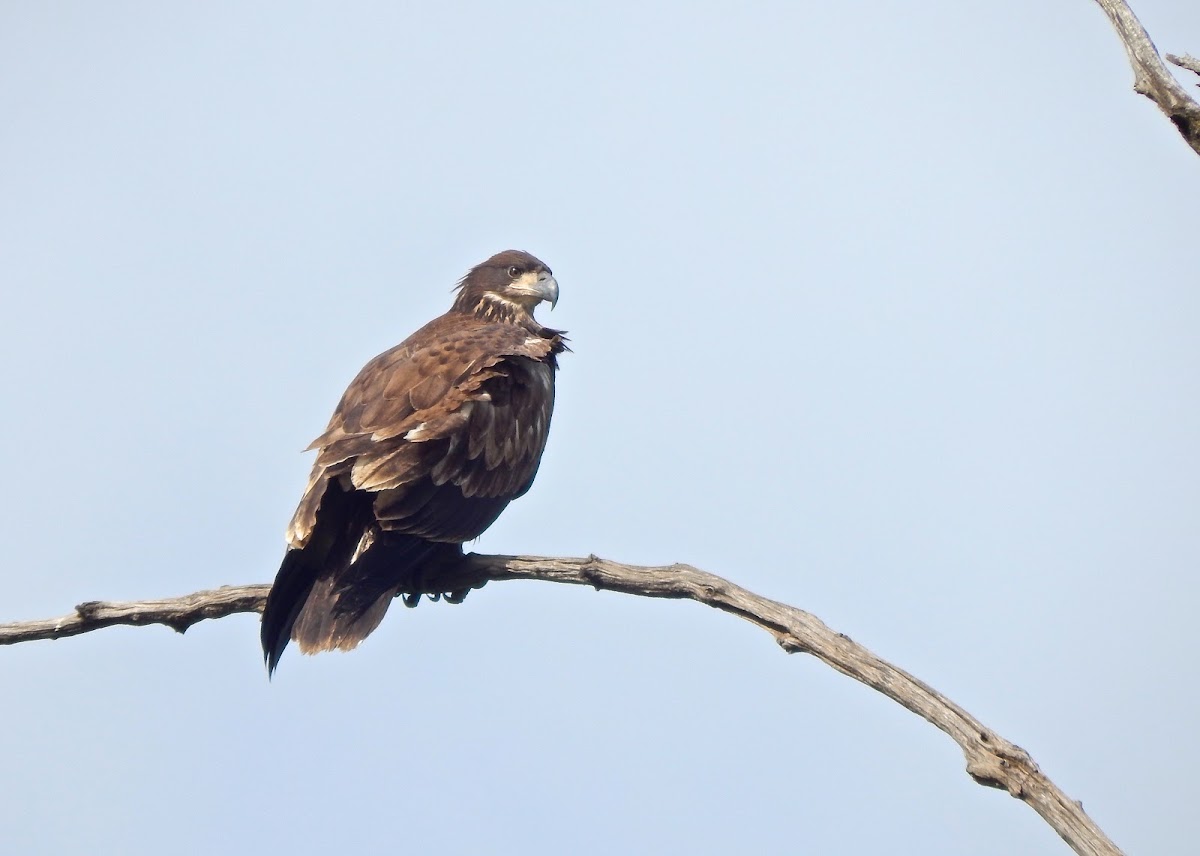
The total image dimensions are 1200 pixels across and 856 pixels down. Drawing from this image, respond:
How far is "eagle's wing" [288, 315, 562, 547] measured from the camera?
241 inches

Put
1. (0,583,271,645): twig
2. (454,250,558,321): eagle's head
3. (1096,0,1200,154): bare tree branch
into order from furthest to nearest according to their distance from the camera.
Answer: (454,250,558,321): eagle's head
(0,583,271,645): twig
(1096,0,1200,154): bare tree branch

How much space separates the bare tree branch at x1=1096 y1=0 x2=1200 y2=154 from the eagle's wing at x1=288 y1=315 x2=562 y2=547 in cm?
328

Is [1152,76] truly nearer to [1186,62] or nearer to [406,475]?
[1186,62]

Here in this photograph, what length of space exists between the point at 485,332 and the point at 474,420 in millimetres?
899

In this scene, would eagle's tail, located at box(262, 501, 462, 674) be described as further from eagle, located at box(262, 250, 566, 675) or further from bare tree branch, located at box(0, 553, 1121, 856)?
bare tree branch, located at box(0, 553, 1121, 856)

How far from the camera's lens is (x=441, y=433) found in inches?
253

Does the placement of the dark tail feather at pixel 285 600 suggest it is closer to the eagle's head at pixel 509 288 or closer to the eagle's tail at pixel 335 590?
the eagle's tail at pixel 335 590

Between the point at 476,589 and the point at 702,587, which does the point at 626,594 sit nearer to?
the point at 702,587

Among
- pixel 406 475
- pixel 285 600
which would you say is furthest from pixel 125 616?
pixel 406 475

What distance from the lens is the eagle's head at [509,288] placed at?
854 cm

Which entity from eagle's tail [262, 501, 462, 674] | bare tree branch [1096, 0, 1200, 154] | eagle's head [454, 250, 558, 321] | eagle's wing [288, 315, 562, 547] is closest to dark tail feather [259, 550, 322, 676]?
eagle's tail [262, 501, 462, 674]

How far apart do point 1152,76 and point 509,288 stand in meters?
4.61

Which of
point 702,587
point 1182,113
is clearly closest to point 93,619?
point 702,587

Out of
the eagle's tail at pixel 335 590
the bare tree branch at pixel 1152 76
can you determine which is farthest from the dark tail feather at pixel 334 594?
the bare tree branch at pixel 1152 76
